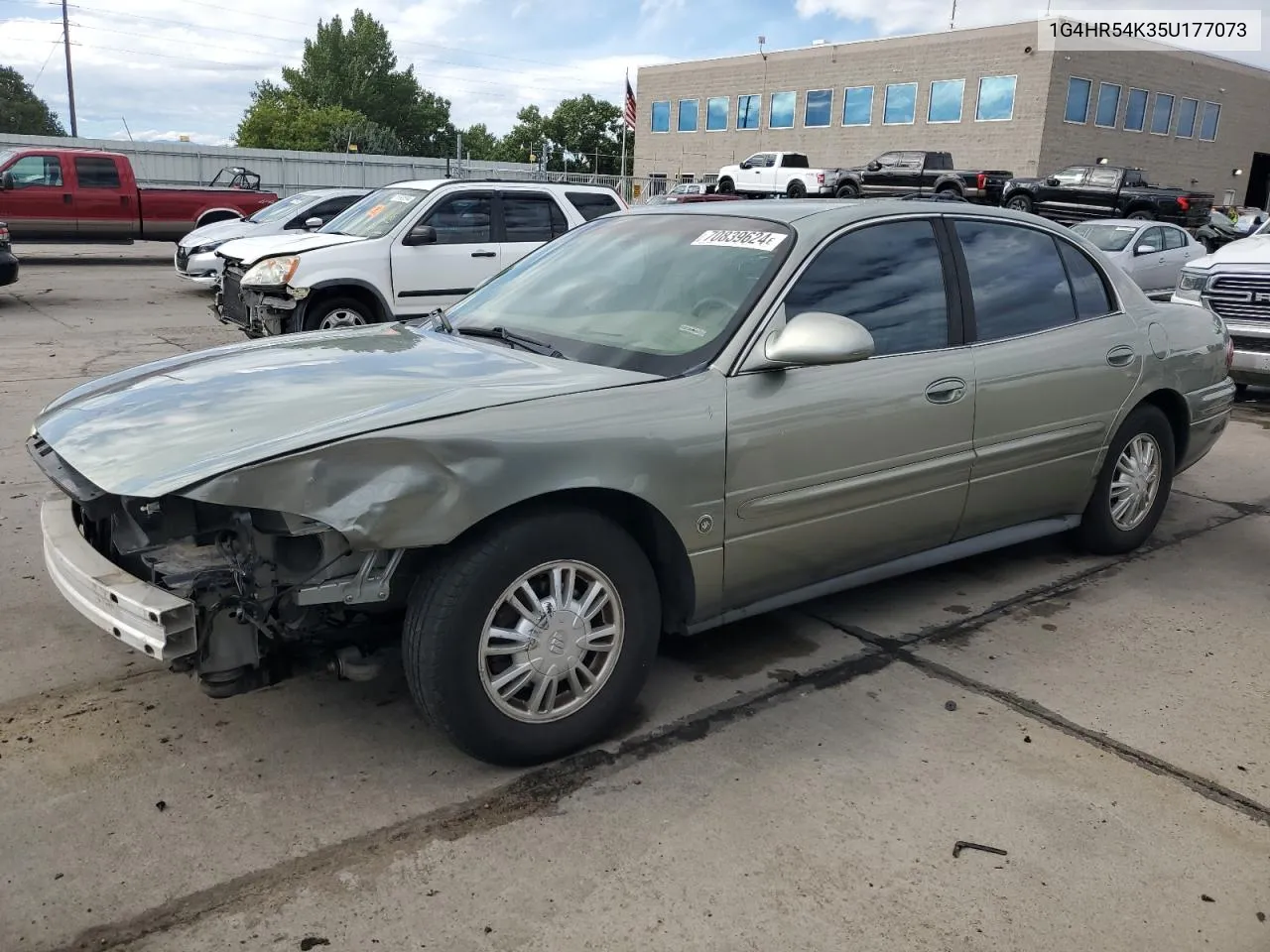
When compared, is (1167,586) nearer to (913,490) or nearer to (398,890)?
(913,490)

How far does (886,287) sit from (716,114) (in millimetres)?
49159

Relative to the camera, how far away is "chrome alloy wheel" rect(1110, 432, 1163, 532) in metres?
4.76

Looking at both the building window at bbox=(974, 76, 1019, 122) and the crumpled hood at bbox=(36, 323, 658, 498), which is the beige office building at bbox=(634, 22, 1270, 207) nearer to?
Result: the building window at bbox=(974, 76, 1019, 122)

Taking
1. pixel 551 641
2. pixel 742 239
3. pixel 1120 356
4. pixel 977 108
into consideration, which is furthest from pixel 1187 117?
pixel 551 641

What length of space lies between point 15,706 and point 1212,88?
173 feet

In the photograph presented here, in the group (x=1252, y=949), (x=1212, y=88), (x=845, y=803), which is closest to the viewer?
(x=1252, y=949)

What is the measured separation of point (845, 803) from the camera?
2.86 metres

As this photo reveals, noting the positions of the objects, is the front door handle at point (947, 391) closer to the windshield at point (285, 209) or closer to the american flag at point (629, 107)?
the windshield at point (285, 209)

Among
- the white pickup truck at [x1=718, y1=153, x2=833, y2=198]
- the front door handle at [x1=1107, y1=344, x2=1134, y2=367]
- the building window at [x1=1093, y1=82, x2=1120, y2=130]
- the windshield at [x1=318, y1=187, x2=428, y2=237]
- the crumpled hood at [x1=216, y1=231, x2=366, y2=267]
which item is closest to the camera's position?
the front door handle at [x1=1107, y1=344, x2=1134, y2=367]

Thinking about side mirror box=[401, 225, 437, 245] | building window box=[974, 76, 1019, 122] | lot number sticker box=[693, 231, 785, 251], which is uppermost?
building window box=[974, 76, 1019, 122]

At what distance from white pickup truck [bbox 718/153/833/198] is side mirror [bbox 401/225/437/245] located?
2377 centimetres

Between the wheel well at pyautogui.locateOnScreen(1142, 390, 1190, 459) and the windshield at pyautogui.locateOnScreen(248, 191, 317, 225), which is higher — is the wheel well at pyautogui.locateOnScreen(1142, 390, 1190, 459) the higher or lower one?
the lower one

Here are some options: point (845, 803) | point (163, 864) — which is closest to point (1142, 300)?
point (845, 803)

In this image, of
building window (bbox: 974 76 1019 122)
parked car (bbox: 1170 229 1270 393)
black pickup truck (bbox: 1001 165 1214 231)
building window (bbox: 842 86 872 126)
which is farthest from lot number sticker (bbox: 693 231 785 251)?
building window (bbox: 842 86 872 126)
